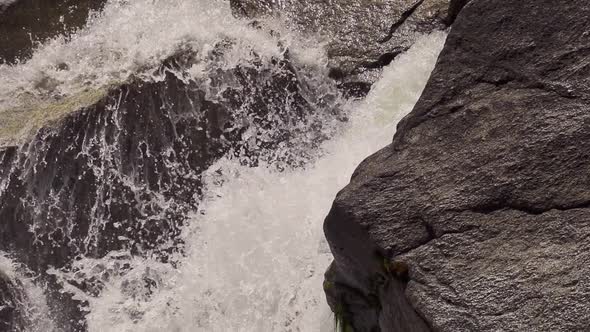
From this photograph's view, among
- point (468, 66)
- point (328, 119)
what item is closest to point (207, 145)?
point (328, 119)

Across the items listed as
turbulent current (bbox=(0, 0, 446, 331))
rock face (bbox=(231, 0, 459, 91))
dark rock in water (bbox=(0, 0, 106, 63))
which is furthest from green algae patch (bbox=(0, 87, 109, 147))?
rock face (bbox=(231, 0, 459, 91))

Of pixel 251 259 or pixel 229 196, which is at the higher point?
pixel 229 196

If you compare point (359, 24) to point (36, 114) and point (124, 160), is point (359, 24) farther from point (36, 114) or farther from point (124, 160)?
point (36, 114)

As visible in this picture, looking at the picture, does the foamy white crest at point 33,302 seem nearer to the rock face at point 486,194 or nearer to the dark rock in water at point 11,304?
the dark rock in water at point 11,304

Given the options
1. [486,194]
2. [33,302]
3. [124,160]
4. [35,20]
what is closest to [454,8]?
[124,160]

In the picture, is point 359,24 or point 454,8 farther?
point 359,24

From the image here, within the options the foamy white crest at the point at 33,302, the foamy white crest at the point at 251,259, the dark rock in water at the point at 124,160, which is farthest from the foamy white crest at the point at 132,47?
the foamy white crest at the point at 33,302
